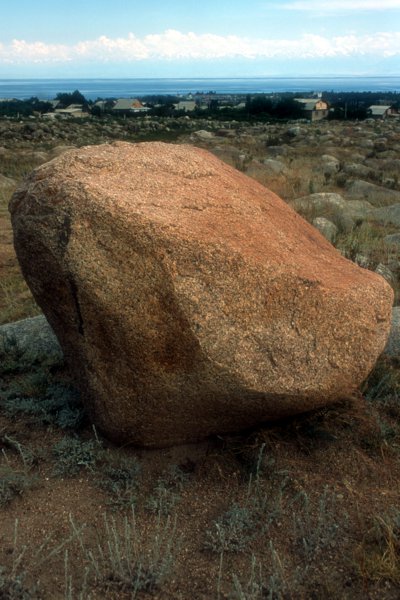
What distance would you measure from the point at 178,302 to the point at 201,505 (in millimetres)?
1158

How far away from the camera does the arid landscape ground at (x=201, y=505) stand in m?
2.80

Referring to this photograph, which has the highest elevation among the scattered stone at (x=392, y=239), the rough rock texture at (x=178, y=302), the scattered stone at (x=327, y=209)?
the rough rock texture at (x=178, y=302)

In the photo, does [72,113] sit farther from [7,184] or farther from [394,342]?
[394,342]

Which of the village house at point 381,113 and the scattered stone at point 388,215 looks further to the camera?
the village house at point 381,113

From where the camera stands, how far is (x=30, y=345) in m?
5.02

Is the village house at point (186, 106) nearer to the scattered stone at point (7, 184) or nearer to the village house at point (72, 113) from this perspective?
the village house at point (72, 113)

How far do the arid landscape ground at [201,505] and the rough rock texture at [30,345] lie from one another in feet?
0.26

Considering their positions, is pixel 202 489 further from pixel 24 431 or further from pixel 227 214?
pixel 227 214

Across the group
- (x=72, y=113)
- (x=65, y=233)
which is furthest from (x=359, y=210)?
(x=72, y=113)

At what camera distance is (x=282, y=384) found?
3250mm

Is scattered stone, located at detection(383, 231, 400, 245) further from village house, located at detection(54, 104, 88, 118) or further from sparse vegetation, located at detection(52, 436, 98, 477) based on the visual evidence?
village house, located at detection(54, 104, 88, 118)

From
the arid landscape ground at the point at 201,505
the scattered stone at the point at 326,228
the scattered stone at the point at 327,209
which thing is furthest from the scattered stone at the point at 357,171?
the arid landscape ground at the point at 201,505

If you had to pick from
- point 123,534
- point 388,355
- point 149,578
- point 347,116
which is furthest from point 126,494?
point 347,116

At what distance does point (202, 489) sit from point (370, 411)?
4.35 ft
